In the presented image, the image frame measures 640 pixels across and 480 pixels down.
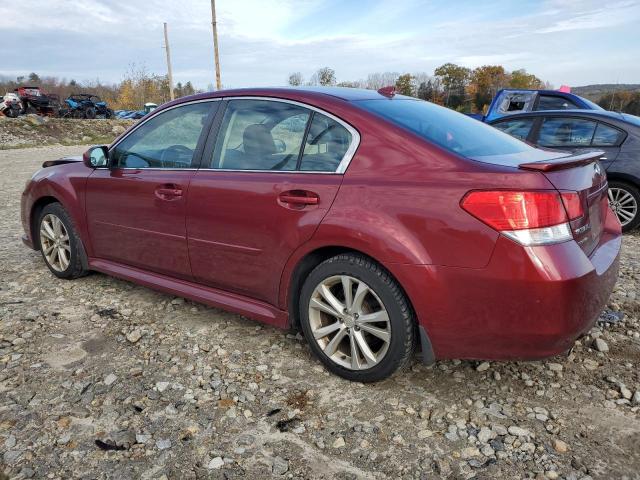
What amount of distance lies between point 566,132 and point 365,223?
16.3 feet

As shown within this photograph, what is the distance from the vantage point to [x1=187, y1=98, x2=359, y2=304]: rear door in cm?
271

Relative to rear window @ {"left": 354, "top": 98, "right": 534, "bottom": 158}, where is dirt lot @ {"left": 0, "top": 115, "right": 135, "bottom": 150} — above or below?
below

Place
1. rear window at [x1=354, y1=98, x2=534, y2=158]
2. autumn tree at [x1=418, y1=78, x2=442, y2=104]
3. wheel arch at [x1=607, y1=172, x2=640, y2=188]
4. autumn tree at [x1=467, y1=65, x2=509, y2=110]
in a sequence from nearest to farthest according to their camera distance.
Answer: rear window at [x1=354, y1=98, x2=534, y2=158], wheel arch at [x1=607, y1=172, x2=640, y2=188], autumn tree at [x1=418, y1=78, x2=442, y2=104], autumn tree at [x1=467, y1=65, x2=509, y2=110]

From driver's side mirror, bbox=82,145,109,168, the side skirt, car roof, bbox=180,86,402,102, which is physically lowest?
the side skirt

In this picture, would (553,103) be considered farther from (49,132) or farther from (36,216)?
(49,132)

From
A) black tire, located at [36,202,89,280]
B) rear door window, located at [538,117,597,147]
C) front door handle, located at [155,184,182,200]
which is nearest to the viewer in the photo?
front door handle, located at [155,184,182,200]

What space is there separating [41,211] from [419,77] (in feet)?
184

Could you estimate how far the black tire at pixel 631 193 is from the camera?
19.1ft

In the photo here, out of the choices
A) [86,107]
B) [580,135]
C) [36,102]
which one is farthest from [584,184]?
[86,107]

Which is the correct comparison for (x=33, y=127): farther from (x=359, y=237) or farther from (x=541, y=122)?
(x=359, y=237)

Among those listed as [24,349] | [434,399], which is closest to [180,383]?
[24,349]

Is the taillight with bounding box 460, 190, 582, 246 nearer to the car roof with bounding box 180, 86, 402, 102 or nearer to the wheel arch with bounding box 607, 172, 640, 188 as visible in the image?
the car roof with bounding box 180, 86, 402, 102

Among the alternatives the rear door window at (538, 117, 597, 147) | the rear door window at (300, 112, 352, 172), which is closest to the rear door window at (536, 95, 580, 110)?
the rear door window at (538, 117, 597, 147)

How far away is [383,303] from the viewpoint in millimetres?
2527
